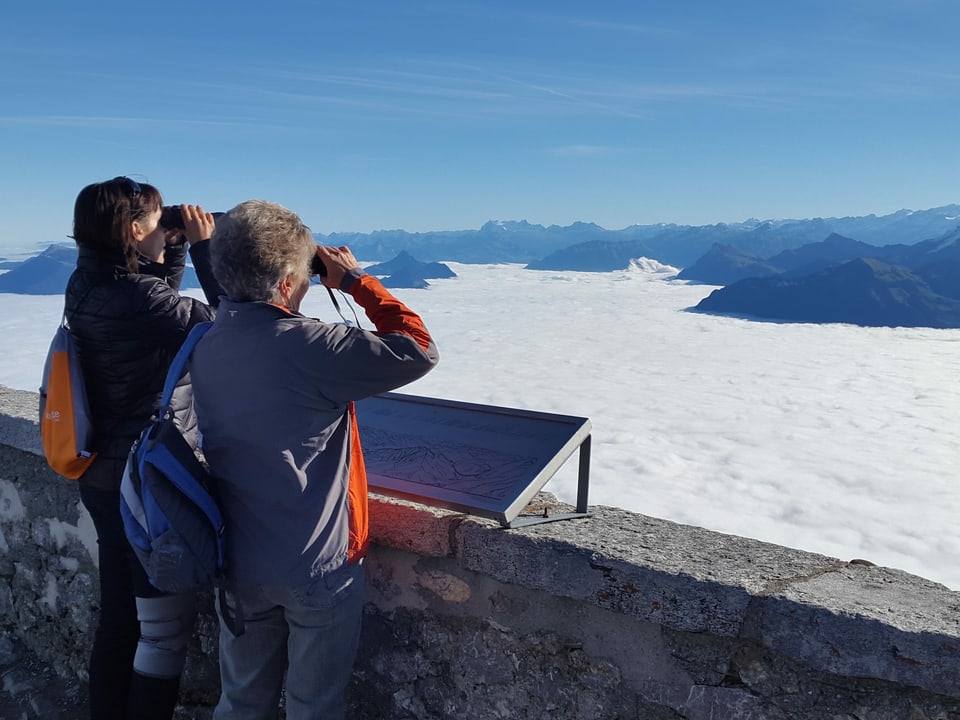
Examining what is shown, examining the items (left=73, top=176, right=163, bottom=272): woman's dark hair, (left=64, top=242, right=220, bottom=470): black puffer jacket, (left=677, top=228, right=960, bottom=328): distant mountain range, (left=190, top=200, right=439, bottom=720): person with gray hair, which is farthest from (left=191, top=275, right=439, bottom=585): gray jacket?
(left=677, top=228, right=960, bottom=328): distant mountain range

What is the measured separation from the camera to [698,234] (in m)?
154

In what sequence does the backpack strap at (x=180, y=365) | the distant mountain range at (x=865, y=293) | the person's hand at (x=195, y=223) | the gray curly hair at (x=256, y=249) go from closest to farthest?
the gray curly hair at (x=256, y=249)
the backpack strap at (x=180, y=365)
the person's hand at (x=195, y=223)
the distant mountain range at (x=865, y=293)

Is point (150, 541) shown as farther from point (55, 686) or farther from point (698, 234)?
point (698, 234)

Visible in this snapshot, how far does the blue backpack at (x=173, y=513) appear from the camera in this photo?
1265 mm

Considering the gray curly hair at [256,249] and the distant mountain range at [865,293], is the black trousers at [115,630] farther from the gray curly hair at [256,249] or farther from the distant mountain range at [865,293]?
the distant mountain range at [865,293]

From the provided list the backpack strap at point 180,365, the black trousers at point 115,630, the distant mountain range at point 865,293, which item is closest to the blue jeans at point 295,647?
the black trousers at point 115,630

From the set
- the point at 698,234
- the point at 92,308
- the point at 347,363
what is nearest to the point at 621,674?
the point at 347,363

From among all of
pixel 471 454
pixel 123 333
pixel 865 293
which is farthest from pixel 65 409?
pixel 865 293

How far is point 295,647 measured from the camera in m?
1.34

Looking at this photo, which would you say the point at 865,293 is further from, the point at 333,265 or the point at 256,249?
the point at 256,249

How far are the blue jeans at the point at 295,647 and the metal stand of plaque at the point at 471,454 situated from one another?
290 millimetres

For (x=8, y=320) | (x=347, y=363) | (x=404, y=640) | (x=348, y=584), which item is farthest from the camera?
(x=8, y=320)

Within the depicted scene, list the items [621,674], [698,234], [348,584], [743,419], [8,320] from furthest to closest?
[698,234]
[8,320]
[743,419]
[621,674]
[348,584]

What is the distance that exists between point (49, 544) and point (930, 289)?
95.5 meters
